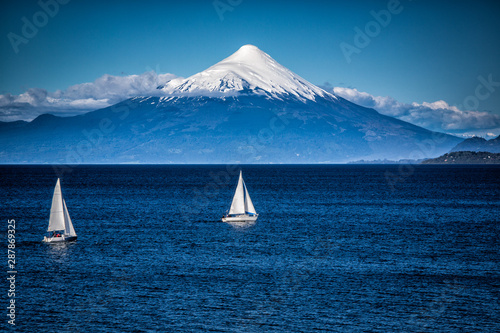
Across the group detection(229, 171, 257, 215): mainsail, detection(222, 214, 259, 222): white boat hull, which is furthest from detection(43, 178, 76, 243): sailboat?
Answer: detection(229, 171, 257, 215): mainsail

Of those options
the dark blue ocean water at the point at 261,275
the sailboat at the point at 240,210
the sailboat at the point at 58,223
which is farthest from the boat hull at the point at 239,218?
the sailboat at the point at 58,223

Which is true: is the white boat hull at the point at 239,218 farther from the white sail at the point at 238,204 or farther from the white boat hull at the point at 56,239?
the white boat hull at the point at 56,239

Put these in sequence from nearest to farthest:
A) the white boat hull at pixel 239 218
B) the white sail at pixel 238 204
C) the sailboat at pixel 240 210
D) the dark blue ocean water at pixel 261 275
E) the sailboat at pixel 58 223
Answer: the dark blue ocean water at pixel 261 275 < the sailboat at pixel 58 223 < the white boat hull at pixel 239 218 < the sailboat at pixel 240 210 < the white sail at pixel 238 204

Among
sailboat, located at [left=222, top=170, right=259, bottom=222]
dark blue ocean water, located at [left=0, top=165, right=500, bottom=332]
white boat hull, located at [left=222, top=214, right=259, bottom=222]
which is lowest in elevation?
dark blue ocean water, located at [left=0, top=165, right=500, bottom=332]

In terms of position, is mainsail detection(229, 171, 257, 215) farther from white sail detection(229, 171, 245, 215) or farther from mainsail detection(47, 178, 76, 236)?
mainsail detection(47, 178, 76, 236)

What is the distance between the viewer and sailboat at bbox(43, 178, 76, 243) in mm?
58938

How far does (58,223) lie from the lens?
59750 millimetres

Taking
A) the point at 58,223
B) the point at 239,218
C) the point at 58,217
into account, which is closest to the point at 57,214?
the point at 58,217

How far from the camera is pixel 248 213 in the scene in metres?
81.4

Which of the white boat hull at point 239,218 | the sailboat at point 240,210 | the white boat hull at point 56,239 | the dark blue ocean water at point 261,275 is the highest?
the sailboat at point 240,210

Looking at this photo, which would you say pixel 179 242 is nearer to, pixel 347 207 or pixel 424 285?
pixel 424 285

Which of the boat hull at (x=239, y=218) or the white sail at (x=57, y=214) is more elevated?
the white sail at (x=57, y=214)

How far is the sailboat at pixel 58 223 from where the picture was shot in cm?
5894

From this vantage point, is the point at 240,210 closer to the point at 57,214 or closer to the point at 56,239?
the point at 57,214
